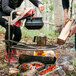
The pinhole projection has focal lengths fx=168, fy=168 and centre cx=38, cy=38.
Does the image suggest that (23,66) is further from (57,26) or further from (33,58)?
(57,26)

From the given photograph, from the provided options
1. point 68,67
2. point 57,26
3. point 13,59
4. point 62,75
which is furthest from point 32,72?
point 57,26

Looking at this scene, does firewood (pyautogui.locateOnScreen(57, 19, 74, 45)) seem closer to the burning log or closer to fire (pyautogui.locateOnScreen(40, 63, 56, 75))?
the burning log

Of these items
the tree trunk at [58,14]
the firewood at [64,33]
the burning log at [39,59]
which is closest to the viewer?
the firewood at [64,33]

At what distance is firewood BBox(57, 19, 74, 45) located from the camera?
3.13 metres

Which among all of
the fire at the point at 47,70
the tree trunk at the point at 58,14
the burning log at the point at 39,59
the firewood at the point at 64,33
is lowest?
the fire at the point at 47,70

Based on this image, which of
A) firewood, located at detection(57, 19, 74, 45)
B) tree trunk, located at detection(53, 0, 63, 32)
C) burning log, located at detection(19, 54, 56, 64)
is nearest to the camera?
firewood, located at detection(57, 19, 74, 45)

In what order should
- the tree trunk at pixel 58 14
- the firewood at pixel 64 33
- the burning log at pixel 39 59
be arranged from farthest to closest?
1. the tree trunk at pixel 58 14
2. the burning log at pixel 39 59
3. the firewood at pixel 64 33

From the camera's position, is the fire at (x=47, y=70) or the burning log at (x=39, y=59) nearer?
the fire at (x=47, y=70)

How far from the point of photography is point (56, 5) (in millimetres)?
9500

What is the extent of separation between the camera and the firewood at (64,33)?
3126 mm

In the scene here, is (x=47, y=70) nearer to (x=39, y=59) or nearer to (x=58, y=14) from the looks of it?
(x=39, y=59)

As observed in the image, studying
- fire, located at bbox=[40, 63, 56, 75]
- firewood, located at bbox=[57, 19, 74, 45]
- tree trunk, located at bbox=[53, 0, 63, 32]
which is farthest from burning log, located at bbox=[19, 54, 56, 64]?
tree trunk, located at bbox=[53, 0, 63, 32]

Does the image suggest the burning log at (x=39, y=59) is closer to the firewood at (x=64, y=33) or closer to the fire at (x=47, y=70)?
the fire at (x=47, y=70)

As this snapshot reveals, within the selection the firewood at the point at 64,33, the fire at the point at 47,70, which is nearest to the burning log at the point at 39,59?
the fire at the point at 47,70
